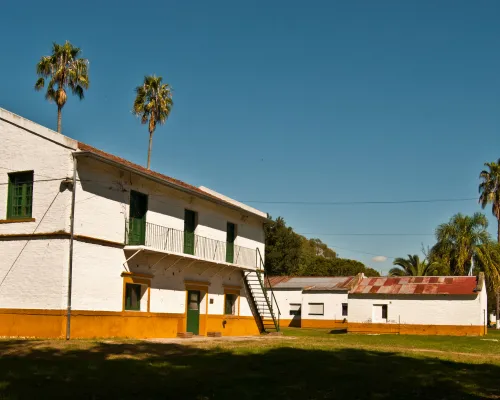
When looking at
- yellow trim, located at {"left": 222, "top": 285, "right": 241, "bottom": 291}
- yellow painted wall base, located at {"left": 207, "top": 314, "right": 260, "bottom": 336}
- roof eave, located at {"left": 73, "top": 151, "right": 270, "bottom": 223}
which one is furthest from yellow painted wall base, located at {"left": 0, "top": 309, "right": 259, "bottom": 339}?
roof eave, located at {"left": 73, "top": 151, "right": 270, "bottom": 223}

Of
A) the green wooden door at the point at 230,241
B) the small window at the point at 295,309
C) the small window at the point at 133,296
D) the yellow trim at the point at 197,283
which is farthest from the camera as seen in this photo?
the small window at the point at 295,309

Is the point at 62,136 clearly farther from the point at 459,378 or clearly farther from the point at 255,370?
the point at 459,378

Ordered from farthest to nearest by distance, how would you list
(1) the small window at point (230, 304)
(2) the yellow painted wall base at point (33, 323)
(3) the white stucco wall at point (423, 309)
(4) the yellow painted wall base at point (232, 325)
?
(3) the white stucco wall at point (423, 309)
(1) the small window at point (230, 304)
(4) the yellow painted wall base at point (232, 325)
(2) the yellow painted wall base at point (33, 323)

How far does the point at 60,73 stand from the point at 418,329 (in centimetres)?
2796

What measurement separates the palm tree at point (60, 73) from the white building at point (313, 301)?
2565cm

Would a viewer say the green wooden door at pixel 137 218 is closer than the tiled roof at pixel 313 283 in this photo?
Yes

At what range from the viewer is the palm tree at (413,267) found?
5706 cm

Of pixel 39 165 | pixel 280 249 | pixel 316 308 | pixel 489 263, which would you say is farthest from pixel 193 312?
pixel 280 249

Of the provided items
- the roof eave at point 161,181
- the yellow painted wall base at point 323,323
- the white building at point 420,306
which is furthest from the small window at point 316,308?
the roof eave at point 161,181

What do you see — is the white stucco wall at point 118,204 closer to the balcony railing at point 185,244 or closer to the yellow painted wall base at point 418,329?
the balcony railing at point 185,244

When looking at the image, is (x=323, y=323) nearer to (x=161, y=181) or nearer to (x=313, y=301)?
(x=313, y=301)

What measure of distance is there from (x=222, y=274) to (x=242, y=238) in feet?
10.0

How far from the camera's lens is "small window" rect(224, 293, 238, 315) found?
1275 inches

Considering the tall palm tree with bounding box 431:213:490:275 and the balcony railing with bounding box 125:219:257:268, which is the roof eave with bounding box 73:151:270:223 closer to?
the balcony railing with bounding box 125:219:257:268
